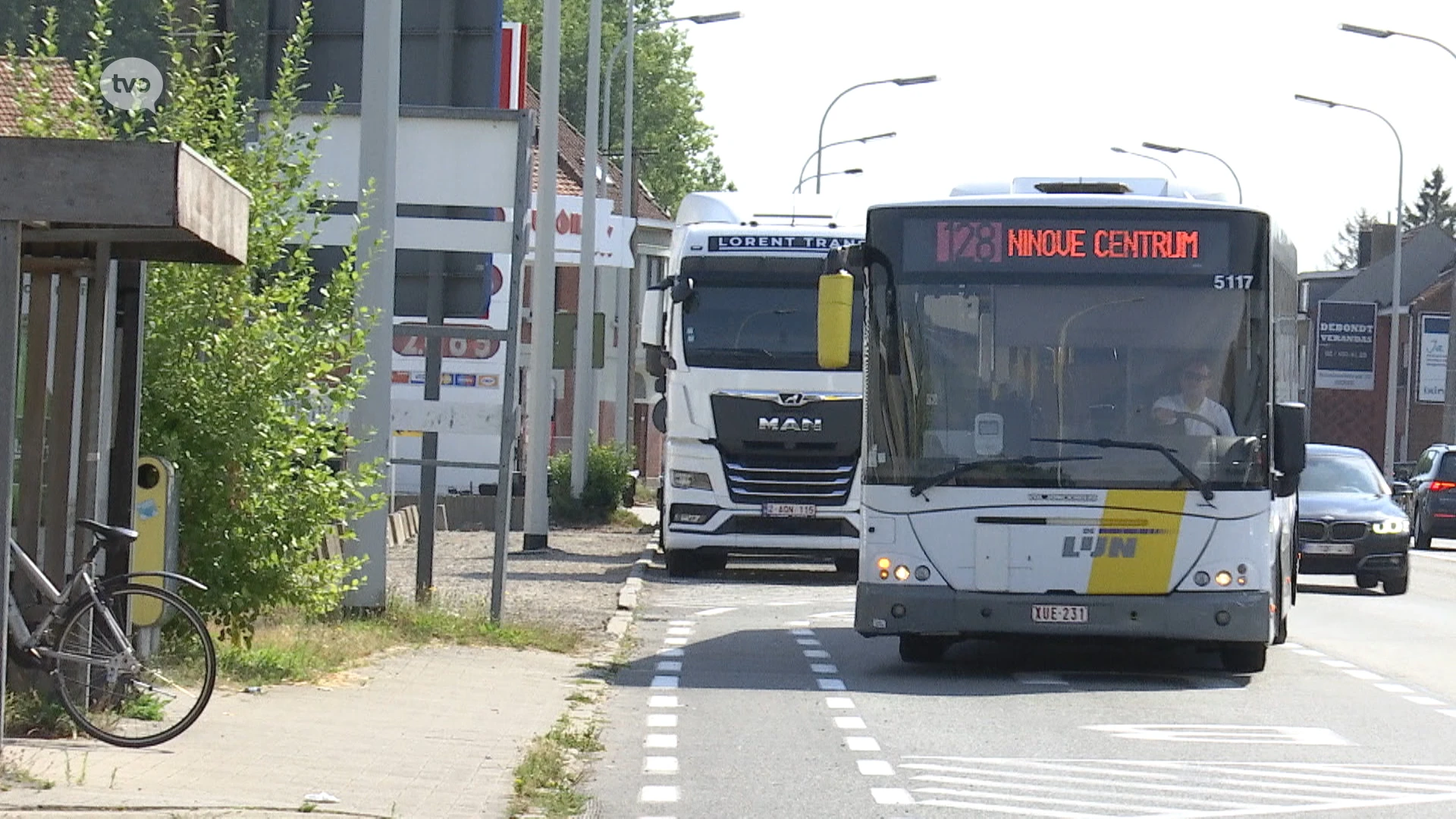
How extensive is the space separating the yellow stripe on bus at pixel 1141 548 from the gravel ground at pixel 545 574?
13.0ft

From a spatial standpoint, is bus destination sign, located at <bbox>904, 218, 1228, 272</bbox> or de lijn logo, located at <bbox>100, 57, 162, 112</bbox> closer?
de lijn logo, located at <bbox>100, 57, 162, 112</bbox>

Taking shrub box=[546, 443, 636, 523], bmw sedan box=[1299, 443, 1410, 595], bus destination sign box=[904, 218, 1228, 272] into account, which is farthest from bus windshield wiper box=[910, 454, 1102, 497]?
shrub box=[546, 443, 636, 523]

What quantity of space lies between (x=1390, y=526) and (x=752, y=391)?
7.56m

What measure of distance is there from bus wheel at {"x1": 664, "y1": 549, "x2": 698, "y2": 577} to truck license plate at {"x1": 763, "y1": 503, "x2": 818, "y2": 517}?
49.1 inches

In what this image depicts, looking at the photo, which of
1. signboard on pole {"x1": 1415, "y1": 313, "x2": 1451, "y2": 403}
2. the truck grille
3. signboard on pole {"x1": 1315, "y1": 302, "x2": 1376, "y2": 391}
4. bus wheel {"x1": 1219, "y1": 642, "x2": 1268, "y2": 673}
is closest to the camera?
bus wheel {"x1": 1219, "y1": 642, "x2": 1268, "y2": 673}

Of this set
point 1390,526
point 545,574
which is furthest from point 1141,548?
point 1390,526

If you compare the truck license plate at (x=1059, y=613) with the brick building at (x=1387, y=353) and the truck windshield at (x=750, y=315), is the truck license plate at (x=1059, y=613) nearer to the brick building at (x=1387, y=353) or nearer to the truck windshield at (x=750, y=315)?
the truck windshield at (x=750, y=315)

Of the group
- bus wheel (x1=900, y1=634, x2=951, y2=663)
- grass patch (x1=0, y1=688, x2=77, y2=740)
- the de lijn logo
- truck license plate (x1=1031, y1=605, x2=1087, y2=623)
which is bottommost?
bus wheel (x1=900, y1=634, x2=951, y2=663)

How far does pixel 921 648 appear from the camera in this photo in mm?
16531

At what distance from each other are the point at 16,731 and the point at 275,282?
4294 millimetres

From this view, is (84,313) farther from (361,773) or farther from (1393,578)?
(1393,578)

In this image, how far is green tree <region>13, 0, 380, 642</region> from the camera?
13.2 meters

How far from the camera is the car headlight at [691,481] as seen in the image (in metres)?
25.7

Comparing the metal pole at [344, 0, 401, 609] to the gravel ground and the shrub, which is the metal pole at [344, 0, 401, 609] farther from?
the shrub
